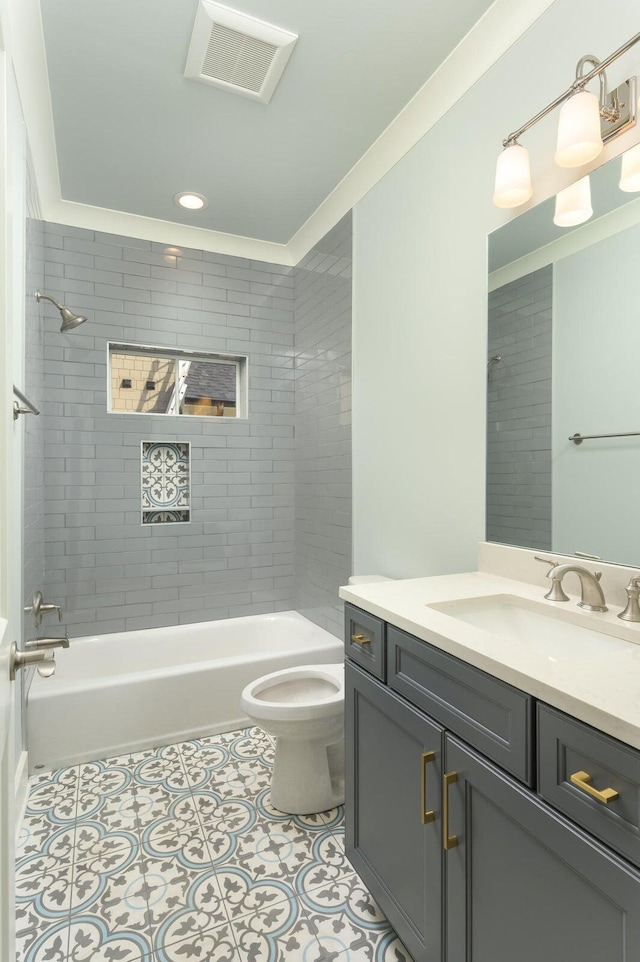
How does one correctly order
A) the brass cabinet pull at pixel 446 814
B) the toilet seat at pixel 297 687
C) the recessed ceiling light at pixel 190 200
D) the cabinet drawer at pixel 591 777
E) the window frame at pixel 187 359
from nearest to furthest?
the cabinet drawer at pixel 591 777, the brass cabinet pull at pixel 446 814, the toilet seat at pixel 297 687, the recessed ceiling light at pixel 190 200, the window frame at pixel 187 359

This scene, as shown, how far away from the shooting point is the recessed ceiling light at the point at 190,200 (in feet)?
9.06

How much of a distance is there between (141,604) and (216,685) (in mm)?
826

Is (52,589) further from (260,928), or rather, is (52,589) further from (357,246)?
(357,246)

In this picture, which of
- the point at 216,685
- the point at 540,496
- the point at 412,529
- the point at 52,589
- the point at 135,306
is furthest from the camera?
the point at 135,306

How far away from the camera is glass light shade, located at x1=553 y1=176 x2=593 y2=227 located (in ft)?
4.52

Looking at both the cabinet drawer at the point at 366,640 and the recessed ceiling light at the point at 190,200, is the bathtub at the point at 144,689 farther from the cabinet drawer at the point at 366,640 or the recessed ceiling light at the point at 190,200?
the recessed ceiling light at the point at 190,200

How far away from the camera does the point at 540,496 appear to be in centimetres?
155

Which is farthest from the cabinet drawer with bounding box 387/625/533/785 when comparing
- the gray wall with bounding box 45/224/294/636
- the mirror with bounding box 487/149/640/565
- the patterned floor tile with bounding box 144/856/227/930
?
the gray wall with bounding box 45/224/294/636

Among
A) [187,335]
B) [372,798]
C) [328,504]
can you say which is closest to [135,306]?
[187,335]

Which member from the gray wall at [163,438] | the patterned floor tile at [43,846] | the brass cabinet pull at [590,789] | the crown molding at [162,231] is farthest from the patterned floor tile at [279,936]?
the crown molding at [162,231]

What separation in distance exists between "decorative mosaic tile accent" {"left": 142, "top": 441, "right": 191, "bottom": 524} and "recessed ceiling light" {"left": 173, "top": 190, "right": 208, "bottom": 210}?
137 cm

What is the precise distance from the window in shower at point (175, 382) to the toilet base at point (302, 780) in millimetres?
2117

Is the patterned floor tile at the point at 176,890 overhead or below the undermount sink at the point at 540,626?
below

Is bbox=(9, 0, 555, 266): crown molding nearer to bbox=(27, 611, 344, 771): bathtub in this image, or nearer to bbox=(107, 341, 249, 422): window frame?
bbox=(107, 341, 249, 422): window frame
